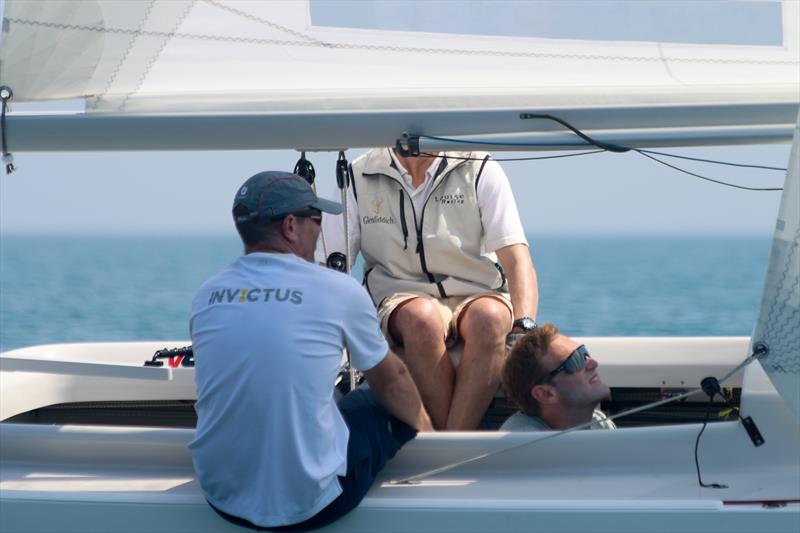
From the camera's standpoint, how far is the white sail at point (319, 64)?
297 cm

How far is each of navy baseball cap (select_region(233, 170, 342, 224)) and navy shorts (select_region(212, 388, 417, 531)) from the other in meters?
0.49

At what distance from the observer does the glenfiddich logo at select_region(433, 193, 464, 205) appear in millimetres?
3373

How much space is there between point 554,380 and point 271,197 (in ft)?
2.78

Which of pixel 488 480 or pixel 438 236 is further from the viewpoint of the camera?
pixel 438 236

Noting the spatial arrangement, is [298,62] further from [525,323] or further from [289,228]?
[525,323]

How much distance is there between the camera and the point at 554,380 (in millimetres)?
2797

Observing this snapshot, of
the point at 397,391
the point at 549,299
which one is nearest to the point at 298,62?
the point at 397,391

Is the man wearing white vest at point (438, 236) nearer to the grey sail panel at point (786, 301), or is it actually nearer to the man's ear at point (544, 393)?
the man's ear at point (544, 393)

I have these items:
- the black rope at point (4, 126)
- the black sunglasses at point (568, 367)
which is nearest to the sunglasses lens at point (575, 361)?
the black sunglasses at point (568, 367)

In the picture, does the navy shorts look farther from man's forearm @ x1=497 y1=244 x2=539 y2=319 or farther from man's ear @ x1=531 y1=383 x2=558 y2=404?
man's forearm @ x1=497 y1=244 x2=539 y2=319

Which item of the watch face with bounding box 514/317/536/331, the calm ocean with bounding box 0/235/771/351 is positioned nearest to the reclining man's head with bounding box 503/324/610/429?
the watch face with bounding box 514/317/536/331

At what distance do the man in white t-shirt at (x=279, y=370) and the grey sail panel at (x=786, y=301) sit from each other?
34.7 inches

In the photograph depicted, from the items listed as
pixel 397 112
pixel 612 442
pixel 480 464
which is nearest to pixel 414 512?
pixel 480 464

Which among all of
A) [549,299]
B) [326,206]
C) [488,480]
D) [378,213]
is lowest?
[549,299]
